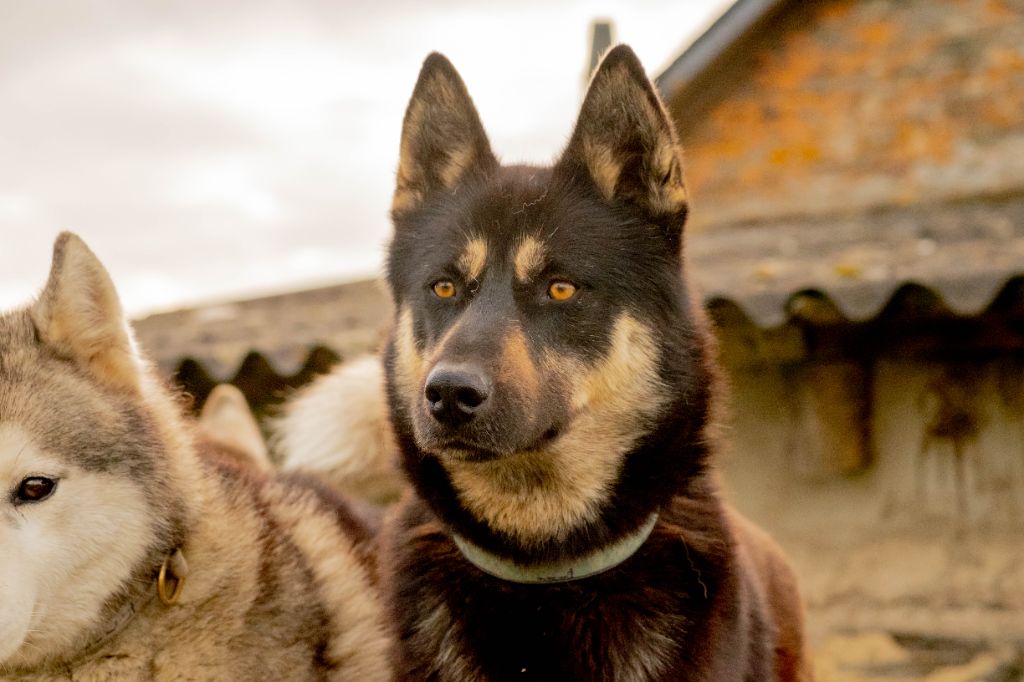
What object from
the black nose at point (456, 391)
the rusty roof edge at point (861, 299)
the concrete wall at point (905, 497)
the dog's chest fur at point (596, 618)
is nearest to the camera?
the black nose at point (456, 391)

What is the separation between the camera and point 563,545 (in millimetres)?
2947

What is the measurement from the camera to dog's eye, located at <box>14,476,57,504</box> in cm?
271

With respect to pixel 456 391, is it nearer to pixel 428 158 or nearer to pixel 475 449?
pixel 475 449

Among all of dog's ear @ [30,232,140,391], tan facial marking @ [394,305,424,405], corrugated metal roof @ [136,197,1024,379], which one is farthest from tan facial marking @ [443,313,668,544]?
corrugated metal roof @ [136,197,1024,379]

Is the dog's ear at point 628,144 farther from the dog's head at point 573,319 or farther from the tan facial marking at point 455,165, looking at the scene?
the tan facial marking at point 455,165

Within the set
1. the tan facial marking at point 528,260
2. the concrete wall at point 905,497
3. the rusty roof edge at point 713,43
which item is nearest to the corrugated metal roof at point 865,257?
the concrete wall at point 905,497

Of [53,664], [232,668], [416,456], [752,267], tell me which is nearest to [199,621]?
[232,668]

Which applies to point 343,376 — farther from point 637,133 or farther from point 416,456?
point 637,133

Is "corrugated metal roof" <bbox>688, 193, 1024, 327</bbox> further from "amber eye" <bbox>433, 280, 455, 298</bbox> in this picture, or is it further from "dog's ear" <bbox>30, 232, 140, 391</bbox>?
"dog's ear" <bbox>30, 232, 140, 391</bbox>

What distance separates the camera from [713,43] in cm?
700

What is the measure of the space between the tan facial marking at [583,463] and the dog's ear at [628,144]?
0.38 metres

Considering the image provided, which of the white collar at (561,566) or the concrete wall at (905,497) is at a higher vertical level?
the white collar at (561,566)

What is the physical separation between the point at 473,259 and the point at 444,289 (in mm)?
128

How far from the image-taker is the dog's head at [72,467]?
2.70 meters
